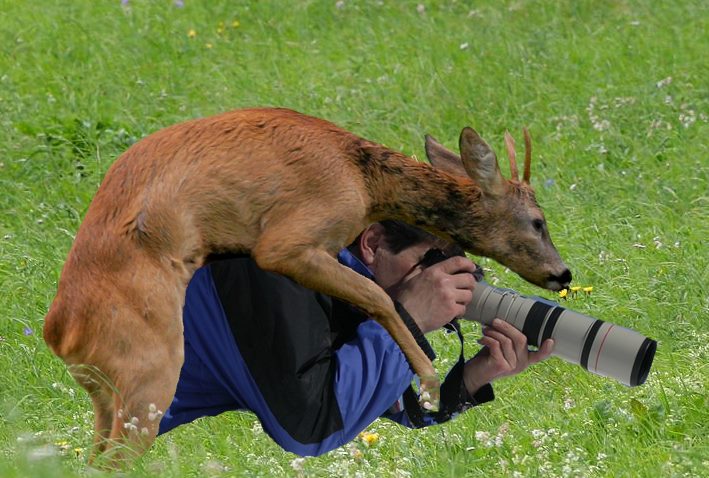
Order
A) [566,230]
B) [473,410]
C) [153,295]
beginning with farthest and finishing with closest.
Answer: [566,230]
[473,410]
[153,295]

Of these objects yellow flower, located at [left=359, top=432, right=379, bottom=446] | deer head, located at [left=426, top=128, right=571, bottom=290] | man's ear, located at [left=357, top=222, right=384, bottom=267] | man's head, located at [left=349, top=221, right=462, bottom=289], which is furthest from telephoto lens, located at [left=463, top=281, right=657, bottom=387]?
yellow flower, located at [left=359, top=432, right=379, bottom=446]

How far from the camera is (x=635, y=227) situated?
6.96m

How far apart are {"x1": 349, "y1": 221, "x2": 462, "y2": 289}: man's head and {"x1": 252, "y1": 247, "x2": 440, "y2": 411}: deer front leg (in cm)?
43

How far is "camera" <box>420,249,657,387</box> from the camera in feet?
14.5

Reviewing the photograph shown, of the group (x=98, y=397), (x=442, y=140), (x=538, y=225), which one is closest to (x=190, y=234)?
Answer: (x=98, y=397)

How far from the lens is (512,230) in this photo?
4.47 m

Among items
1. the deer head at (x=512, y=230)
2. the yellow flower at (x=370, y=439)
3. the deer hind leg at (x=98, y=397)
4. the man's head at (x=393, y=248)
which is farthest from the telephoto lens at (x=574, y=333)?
the deer hind leg at (x=98, y=397)

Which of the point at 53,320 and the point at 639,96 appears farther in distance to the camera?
the point at 639,96

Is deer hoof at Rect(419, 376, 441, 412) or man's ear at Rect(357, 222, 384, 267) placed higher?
man's ear at Rect(357, 222, 384, 267)

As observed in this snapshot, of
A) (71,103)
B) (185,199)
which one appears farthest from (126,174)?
(71,103)

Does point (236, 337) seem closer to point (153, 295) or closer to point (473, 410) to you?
point (153, 295)

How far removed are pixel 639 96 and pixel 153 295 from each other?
5057 millimetres

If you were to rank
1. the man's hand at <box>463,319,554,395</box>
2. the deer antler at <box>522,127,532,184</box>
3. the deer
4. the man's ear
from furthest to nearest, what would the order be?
the man's ear < the man's hand at <box>463,319,554,395</box> < the deer antler at <box>522,127,532,184</box> < the deer

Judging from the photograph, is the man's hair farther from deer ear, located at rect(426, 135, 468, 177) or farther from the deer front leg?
the deer front leg
